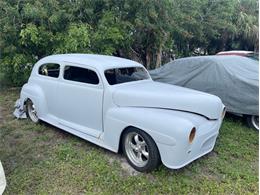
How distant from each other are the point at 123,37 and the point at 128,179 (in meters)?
5.23

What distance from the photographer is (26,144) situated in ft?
14.7

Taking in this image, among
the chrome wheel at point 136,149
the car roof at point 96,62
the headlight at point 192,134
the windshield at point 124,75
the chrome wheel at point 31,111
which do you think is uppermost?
the car roof at point 96,62

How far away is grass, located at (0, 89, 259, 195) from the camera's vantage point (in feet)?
10.8

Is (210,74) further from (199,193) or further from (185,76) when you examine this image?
(199,193)

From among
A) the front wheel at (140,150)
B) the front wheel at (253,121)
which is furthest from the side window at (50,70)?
the front wheel at (253,121)

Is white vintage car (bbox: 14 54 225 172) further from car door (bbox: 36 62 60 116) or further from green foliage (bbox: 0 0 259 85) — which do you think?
green foliage (bbox: 0 0 259 85)

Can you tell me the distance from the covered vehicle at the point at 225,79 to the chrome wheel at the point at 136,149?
7.55 ft

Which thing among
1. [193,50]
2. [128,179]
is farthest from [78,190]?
[193,50]

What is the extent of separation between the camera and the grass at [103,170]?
10.8ft

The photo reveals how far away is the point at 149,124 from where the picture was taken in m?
3.40

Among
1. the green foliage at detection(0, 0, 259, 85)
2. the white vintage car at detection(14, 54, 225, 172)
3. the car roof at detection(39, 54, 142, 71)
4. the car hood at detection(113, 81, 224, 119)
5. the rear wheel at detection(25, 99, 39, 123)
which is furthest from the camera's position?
the green foliage at detection(0, 0, 259, 85)

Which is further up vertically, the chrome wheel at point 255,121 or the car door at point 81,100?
the car door at point 81,100

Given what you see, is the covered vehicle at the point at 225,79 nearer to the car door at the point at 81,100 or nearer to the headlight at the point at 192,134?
the headlight at the point at 192,134

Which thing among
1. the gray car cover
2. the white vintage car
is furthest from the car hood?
the gray car cover
